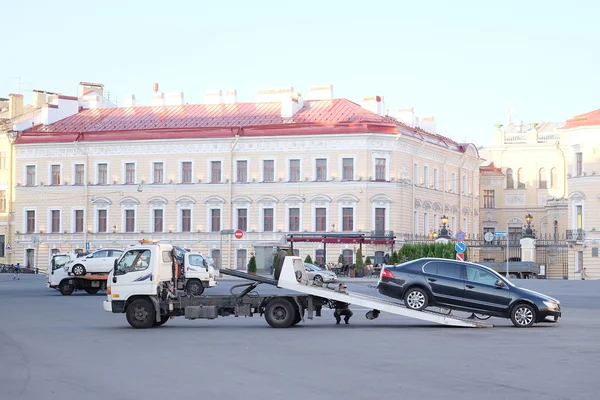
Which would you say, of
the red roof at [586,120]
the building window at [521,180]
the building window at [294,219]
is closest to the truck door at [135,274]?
the building window at [294,219]

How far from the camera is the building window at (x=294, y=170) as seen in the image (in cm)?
→ 8250

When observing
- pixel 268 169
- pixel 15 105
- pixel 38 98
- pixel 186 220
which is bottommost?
pixel 186 220

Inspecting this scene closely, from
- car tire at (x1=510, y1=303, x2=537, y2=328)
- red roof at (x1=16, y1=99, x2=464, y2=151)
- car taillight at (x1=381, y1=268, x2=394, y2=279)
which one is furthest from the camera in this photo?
red roof at (x1=16, y1=99, x2=464, y2=151)

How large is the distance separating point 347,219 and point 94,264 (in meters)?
35.6

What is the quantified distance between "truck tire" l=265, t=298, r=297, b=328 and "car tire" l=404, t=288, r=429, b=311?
310 centimetres

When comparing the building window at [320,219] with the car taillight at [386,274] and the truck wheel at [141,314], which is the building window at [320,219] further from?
the truck wheel at [141,314]

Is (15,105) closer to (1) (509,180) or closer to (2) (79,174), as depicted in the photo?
(2) (79,174)

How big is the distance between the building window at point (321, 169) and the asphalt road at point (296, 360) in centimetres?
5201

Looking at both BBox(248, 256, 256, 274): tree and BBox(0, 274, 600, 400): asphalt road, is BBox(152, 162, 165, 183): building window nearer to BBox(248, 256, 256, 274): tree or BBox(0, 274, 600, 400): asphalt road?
BBox(248, 256, 256, 274): tree

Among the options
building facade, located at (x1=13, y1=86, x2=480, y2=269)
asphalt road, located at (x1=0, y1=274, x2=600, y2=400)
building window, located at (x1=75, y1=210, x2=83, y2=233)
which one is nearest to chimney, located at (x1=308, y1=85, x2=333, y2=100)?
building facade, located at (x1=13, y1=86, x2=480, y2=269)

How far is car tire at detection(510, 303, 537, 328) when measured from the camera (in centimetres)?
2723

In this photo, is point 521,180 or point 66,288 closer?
point 66,288

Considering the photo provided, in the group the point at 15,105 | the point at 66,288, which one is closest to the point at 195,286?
the point at 66,288

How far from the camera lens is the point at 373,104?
3334 inches
